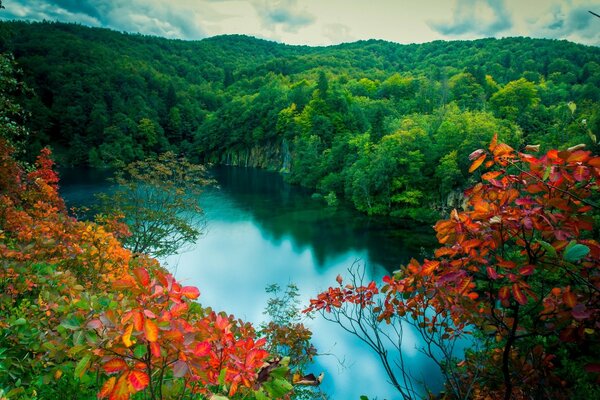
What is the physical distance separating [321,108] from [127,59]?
58744 millimetres

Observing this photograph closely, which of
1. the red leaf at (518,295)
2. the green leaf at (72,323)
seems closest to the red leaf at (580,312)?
the red leaf at (518,295)

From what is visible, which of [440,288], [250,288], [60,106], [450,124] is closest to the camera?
[440,288]

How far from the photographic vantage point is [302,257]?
778 inches

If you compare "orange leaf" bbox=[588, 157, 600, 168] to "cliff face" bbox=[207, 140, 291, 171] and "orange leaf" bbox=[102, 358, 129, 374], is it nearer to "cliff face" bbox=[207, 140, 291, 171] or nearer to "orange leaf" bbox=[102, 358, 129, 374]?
"orange leaf" bbox=[102, 358, 129, 374]

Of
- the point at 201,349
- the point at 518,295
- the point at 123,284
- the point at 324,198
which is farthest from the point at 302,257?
the point at 123,284

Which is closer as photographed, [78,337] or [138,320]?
[138,320]

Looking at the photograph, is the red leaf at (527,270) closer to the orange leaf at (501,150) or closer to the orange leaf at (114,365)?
the orange leaf at (501,150)

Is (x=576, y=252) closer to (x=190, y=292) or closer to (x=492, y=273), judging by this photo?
(x=492, y=273)

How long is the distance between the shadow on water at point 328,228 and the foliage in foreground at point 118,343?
1422 cm

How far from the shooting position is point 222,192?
35906 mm

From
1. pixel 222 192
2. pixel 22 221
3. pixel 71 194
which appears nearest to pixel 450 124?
pixel 222 192

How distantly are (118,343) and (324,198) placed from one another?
32.3 m

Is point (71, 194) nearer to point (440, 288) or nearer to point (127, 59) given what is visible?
point (440, 288)

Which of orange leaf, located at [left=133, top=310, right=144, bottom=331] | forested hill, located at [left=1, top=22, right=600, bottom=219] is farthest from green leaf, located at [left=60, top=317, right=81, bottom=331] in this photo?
forested hill, located at [left=1, top=22, right=600, bottom=219]
